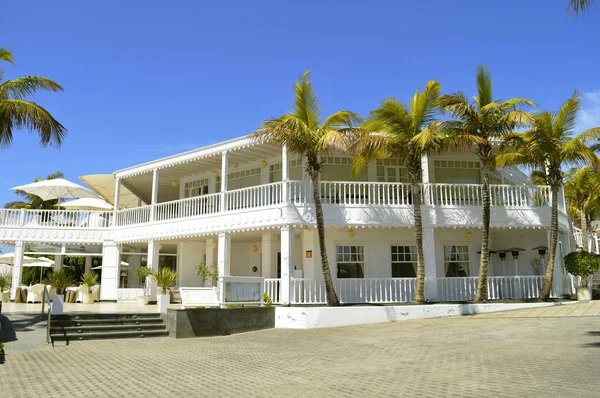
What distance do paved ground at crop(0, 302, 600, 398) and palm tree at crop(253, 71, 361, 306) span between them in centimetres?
357

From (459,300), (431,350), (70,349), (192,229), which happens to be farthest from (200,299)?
(459,300)

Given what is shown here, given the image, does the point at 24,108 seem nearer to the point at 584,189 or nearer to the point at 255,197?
the point at 255,197

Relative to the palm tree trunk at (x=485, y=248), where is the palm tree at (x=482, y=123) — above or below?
above

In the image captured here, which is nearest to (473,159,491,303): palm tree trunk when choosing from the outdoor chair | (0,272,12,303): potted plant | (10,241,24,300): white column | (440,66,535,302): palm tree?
(440,66,535,302): palm tree

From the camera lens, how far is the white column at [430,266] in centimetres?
1691

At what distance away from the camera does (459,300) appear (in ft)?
56.6

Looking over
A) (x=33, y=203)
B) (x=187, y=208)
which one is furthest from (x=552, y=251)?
(x=33, y=203)

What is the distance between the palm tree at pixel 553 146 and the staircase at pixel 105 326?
41.9 ft

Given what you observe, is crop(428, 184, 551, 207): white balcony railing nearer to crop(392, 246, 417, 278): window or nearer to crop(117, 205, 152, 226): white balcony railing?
crop(392, 246, 417, 278): window

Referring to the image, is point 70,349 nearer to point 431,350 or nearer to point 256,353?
point 256,353

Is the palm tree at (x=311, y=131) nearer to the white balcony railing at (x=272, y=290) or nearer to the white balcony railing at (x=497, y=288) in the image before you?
the white balcony railing at (x=272, y=290)

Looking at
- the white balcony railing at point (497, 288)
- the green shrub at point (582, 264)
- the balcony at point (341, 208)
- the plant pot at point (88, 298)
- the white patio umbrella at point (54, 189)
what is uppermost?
the white patio umbrella at point (54, 189)

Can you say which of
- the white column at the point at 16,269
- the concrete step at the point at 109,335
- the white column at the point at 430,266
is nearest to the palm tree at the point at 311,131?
the white column at the point at 430,266

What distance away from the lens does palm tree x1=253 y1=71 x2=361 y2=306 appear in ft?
49.4
